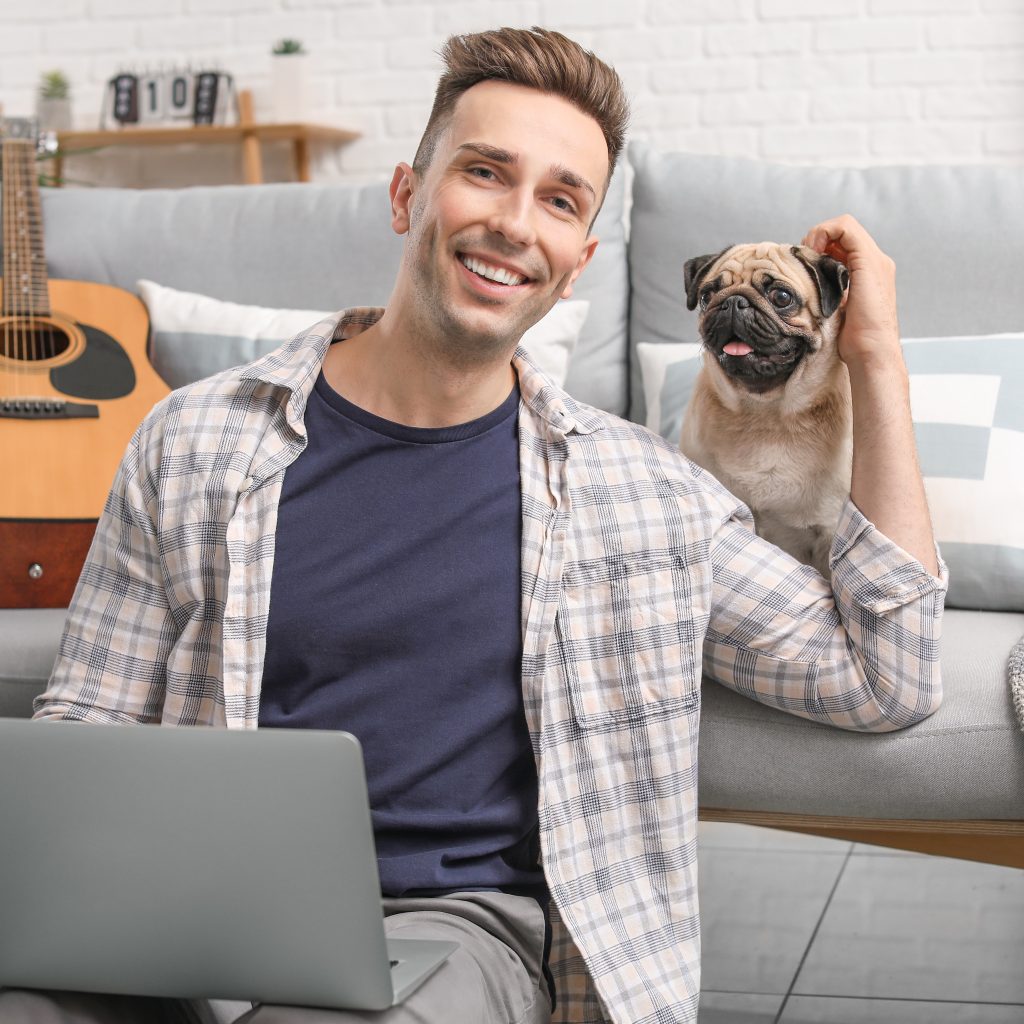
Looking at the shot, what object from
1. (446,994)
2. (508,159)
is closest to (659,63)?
(508,159)

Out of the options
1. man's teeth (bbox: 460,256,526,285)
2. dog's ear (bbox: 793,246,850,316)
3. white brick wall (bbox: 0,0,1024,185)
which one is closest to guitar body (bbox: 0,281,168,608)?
man's teeth (bbox: 460,256,526,285)

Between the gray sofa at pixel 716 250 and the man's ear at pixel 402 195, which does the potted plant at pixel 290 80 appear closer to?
the gray sofa at pixel 716 250

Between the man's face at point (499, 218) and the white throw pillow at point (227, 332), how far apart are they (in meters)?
0.62

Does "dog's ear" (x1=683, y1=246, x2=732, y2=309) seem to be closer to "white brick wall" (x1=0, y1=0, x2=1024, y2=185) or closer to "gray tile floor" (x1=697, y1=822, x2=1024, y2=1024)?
"gray tile floor" (x1=697, y1=822, x2=1024, y2=1024)

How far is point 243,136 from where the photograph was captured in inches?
150

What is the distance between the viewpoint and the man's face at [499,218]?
1.16 m

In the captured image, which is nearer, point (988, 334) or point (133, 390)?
point (988, 334)

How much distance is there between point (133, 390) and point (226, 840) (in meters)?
1.20

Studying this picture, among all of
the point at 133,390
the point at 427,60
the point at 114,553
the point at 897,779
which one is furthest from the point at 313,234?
the point at 427,60

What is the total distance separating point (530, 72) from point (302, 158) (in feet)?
9.17

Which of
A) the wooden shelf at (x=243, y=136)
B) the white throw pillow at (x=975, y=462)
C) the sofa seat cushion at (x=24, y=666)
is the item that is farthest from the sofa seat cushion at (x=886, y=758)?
the wooden shelf at (x=243, y=136)

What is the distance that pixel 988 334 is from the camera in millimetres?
1736

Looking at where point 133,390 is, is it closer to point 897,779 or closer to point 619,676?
point 619,676

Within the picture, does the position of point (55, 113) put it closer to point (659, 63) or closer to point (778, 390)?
point (659, 63)
